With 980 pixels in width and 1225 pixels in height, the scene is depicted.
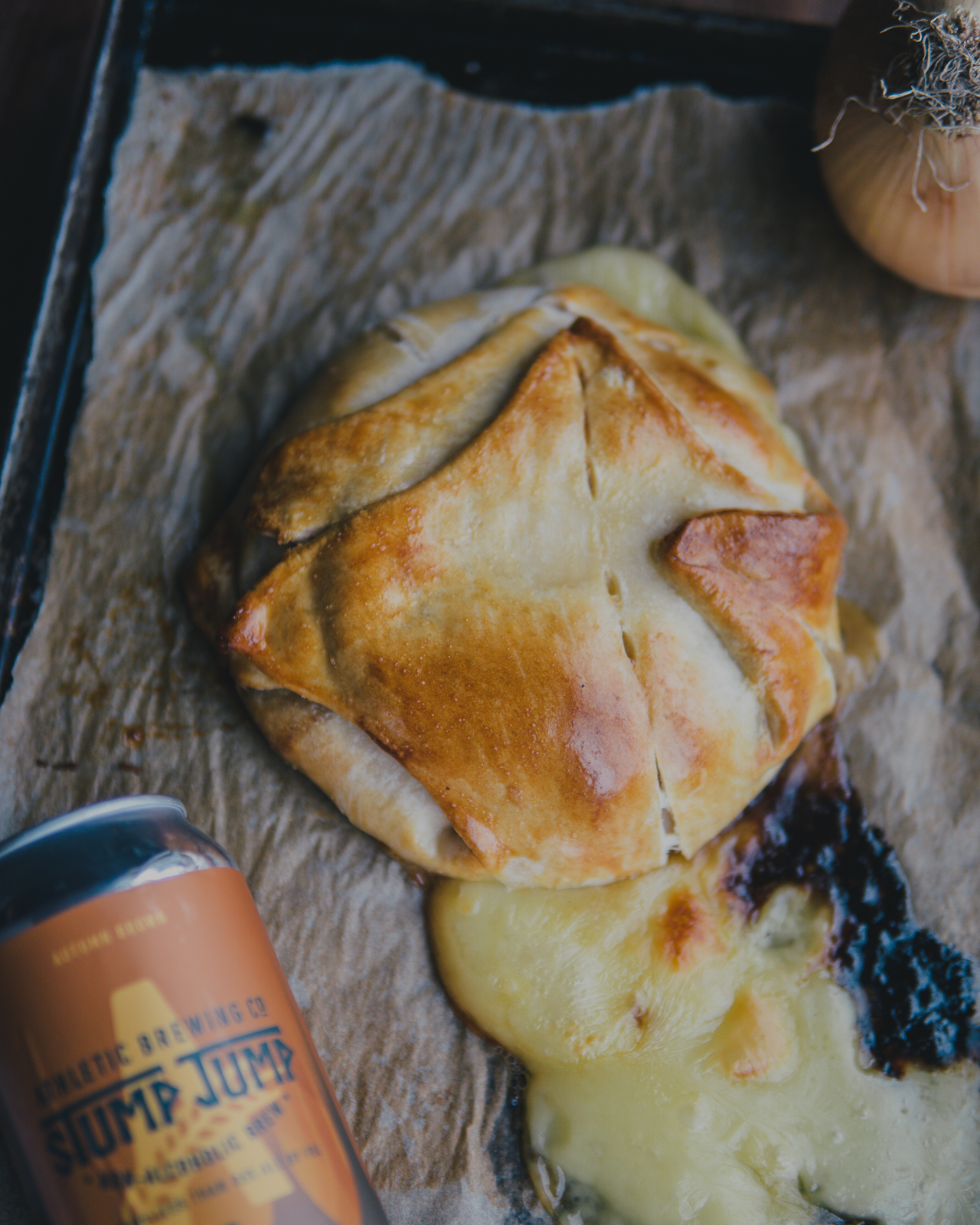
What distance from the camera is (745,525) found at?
1.15 meters

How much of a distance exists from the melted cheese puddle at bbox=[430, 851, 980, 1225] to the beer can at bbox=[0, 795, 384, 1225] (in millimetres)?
368

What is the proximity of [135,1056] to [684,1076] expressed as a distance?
0.71 metres

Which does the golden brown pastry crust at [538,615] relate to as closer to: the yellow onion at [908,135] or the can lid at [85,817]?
the can lid at [85,817]

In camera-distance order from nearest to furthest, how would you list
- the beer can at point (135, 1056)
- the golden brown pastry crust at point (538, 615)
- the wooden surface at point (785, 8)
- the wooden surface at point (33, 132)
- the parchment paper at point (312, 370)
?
the beer can at point (135, 1056) < the golden brown pastry crust at point (538, 615) < the parchment paper at point (312, 370) < the wooden surface at point (33, 132) < the wooden surface at point (785, 8)

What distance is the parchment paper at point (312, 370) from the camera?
125cm

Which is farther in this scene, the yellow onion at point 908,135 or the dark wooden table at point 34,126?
the dark wooden table at point 34,126

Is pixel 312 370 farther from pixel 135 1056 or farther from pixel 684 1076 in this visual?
pixel 684 1076

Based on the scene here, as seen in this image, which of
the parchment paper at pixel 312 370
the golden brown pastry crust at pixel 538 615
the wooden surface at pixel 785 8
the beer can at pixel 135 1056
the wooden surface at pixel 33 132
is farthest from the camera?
the wooden surface at pixel 785 8

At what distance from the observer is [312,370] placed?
149 centimetres

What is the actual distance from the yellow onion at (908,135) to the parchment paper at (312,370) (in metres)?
0.14

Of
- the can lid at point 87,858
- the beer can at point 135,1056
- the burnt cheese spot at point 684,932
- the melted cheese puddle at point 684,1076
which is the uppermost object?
the can lid at point 87,858

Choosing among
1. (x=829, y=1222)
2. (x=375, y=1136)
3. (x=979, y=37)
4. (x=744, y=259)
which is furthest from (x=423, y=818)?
(x=979, y=37)

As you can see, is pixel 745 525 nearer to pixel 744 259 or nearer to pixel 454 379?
pixel 454 379

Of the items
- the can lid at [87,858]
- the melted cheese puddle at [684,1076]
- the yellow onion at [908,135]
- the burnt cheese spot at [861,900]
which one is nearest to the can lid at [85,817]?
the can lid at [87,858]
